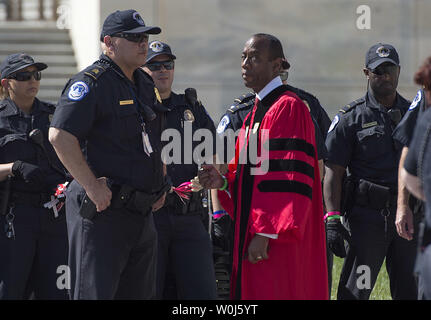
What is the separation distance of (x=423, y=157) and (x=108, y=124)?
1834mm

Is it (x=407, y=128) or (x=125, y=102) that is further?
(x=125, y=102)

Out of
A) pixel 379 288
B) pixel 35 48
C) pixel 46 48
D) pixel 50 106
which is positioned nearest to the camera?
pixel 50 106

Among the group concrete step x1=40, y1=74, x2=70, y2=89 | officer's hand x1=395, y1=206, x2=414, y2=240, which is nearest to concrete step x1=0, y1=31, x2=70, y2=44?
concrete step x1=40, y1=74, x2=70, y2=89

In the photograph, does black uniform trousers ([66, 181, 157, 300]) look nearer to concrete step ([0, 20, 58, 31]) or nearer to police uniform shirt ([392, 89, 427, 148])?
police uniform shirt ([392, 89, 427, 148])

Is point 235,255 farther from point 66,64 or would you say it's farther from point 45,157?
point 66,64

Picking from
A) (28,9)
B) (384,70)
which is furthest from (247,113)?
(28,9)

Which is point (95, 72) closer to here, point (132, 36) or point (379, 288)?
point (132, 36)

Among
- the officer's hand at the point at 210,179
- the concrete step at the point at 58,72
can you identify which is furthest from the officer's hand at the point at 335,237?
the concrete step at the point at 58,72

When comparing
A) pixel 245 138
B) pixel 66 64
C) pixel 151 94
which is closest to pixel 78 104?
pixel 151 94

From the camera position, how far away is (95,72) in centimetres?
484

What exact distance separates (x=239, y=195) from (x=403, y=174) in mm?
1186

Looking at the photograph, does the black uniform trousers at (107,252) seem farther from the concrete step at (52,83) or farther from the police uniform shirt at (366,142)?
the concrete step at (52,83)

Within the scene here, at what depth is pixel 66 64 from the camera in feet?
43.4

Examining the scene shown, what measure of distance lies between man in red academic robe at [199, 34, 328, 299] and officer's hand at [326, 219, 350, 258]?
1.29 metres
